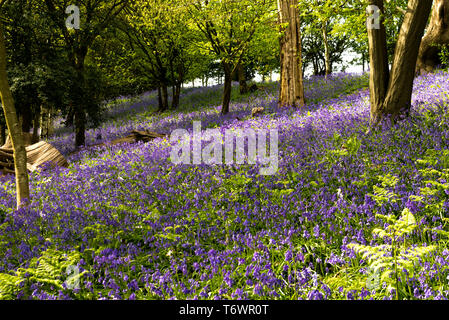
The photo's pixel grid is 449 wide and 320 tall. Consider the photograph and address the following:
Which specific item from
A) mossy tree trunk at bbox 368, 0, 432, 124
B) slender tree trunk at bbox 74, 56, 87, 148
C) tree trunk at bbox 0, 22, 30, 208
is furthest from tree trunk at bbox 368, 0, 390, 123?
slender tree trunk at bbox 74, 56, 87, 148

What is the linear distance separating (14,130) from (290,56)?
9097 mm

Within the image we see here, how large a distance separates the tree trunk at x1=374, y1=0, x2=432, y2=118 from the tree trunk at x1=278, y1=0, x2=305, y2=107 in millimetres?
4824

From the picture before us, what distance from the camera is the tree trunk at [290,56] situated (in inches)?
450

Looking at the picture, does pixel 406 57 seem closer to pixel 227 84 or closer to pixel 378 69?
pixel 378 69

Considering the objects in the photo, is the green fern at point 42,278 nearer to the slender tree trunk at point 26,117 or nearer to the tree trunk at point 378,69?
the tree trunk at point 378,69

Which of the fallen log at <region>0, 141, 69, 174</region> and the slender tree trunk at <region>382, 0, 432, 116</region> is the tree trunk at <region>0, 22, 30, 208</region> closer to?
the fallen log at <region>0, 141, 69, 174</region>

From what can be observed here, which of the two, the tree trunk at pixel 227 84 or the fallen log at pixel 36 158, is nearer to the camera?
the fallen log at pixel 36 158

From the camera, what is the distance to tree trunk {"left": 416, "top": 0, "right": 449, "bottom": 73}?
1289cm

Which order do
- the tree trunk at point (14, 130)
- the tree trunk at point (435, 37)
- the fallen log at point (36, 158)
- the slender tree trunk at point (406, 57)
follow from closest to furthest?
the tree trunk at point (14, 130) < the slender tree trunk at point (406, 57) < the fallen log at point (36, 158) < the tree trunk at point (435, 37)

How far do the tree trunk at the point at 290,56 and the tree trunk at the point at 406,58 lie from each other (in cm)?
482

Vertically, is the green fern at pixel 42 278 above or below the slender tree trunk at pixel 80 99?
below

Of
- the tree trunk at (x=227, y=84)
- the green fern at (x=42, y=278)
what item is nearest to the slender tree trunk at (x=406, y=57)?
the green fern at (x=42, y=278)

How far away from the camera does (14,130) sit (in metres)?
5.47
